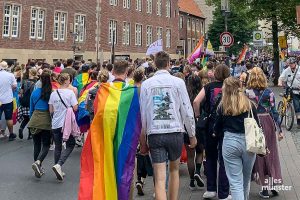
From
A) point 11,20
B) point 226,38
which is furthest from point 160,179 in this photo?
point 11,20

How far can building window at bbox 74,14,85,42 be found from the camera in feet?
142

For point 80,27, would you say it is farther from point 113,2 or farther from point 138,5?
point 138,5

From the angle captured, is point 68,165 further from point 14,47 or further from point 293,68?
point 14,47

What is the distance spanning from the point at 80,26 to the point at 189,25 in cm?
3140

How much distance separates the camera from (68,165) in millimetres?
8969

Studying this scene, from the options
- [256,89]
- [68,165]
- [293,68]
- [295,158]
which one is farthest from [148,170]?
[293,68]

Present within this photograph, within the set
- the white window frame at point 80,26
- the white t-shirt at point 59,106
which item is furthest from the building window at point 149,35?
the white t-shirt at point 59,106

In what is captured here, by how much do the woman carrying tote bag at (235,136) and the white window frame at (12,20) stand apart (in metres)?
33.0

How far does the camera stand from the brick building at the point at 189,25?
227 feet

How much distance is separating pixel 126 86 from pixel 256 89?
2039mm

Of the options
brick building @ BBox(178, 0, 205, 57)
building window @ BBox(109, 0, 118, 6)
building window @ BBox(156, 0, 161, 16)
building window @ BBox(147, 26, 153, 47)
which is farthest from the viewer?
brick building @ BBox(178, 0, 205, 57)

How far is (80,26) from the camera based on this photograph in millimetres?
43906

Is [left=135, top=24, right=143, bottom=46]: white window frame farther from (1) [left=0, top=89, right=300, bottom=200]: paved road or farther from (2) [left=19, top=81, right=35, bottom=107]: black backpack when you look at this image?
(1) [left=0, top=89, right=300, bottom=200]: paved road

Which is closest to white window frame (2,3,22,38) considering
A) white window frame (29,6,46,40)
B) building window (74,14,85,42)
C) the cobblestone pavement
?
white window frame (29,6,46,40)
